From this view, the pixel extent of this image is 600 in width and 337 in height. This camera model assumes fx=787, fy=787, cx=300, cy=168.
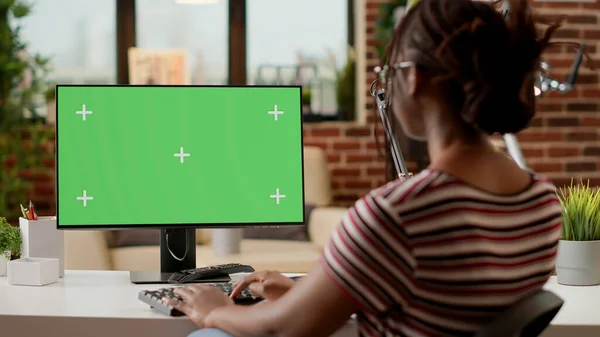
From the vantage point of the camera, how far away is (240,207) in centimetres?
179

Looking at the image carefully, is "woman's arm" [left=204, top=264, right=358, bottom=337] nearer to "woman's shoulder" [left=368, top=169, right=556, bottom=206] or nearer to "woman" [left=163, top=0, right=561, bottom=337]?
"woman" [left=163, top=0, right=561, bottom=337]

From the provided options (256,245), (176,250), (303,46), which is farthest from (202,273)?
(303,46)

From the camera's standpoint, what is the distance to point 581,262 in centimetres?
166

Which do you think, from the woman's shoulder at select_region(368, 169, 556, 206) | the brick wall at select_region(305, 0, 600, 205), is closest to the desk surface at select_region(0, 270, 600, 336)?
the woman's shoulder at select_region(368, 169, 556, 206)

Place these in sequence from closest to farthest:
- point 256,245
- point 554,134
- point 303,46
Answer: point 256,245 < point 554,134 < point 303,46

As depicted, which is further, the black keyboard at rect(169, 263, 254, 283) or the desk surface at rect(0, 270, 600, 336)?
the black keyboard at rect(169, 263, 254, 283)

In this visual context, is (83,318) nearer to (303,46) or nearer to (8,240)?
(8,240)

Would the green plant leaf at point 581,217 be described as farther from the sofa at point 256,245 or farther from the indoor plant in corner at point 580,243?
the sofa at point 256,245

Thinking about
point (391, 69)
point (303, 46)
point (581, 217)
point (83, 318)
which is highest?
point (303, 46)

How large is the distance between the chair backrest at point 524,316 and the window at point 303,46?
3.66m

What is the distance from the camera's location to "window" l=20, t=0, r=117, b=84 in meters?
4.59

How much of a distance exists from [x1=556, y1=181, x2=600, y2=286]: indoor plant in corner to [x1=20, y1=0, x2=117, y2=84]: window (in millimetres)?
3425

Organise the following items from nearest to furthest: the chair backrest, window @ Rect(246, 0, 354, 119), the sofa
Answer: the chair backrest < the sofa < window @ Rect(246, 0, 354, 119)

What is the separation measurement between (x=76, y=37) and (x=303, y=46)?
1.34 metres
